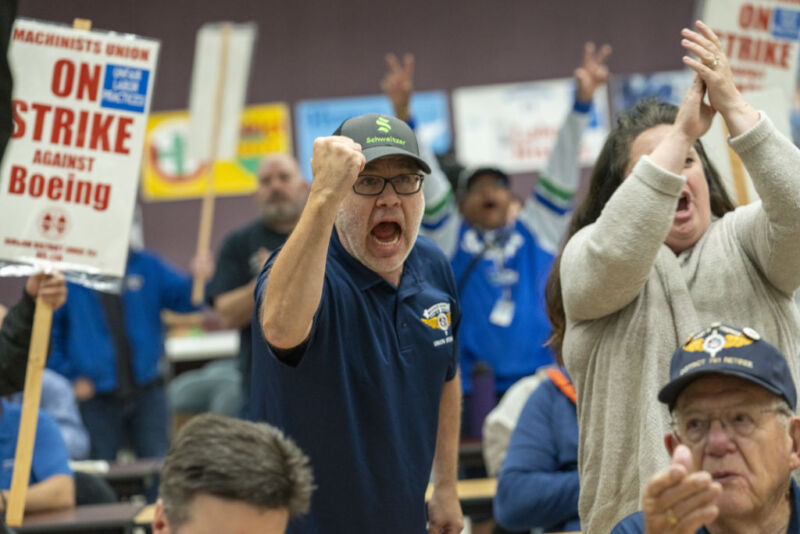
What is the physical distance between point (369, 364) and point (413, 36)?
30.4 ft

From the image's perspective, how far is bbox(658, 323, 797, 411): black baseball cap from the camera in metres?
1.97

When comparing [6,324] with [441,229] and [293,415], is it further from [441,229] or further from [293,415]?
[441,229]

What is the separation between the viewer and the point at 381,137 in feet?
8.26

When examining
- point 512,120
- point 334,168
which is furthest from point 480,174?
point 512,120

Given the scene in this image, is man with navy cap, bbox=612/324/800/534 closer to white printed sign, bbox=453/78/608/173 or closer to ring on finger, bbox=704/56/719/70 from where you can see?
ring on finger, bbox=704/56/719/70

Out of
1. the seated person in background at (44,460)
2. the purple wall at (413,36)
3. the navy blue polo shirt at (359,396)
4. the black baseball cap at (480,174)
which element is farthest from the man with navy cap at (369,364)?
the purple wall at (413,36)

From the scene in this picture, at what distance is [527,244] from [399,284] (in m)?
3.05

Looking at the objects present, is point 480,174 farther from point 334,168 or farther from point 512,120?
point 512,120

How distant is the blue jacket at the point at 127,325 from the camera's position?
6.69 m

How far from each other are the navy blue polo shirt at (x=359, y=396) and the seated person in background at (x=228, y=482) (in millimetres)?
551

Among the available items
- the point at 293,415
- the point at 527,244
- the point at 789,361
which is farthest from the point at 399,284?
the point at 527,244

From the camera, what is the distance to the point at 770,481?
199 centimetres

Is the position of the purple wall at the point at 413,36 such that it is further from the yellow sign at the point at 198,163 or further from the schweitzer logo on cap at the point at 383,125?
the schweitzer logo on cap at the point at 383,125

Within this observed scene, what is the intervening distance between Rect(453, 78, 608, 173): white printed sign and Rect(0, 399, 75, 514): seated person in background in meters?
7.50
